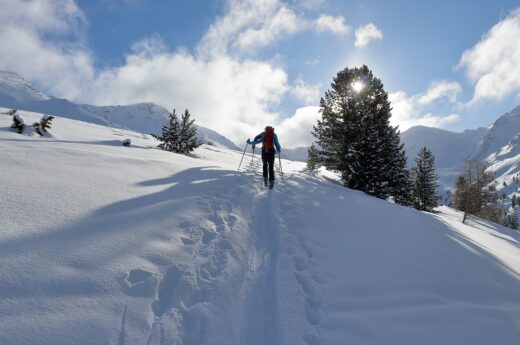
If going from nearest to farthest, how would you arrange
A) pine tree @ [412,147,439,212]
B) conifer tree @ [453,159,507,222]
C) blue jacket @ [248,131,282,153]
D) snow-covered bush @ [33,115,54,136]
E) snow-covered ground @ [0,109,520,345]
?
snow-covered ground @ [0,109,520,345] → blue jacket @ [248,131,282,153] → snow-covered bush @ [33,115,54,136] → conifer tree @ [453,159,507,222] → pine tree @ [412,147,439,212]

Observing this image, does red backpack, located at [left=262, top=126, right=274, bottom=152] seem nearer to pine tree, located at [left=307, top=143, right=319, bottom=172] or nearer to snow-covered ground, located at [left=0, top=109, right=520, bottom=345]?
snow-covered ground, located at [left=0, top=109, right=520, bottom=345]

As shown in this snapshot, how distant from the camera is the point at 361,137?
22.2m

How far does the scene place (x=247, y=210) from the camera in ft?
27.5

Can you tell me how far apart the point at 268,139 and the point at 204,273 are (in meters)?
9.14

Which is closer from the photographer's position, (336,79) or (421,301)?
(421,301)

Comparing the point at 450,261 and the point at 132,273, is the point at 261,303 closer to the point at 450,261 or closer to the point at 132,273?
the point at 132,273

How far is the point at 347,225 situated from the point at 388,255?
6.17 feet

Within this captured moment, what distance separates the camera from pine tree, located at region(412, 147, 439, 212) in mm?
33638

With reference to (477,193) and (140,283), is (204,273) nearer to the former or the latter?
(140,283)

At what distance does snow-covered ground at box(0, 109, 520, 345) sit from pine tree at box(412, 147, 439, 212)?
93.3 ft

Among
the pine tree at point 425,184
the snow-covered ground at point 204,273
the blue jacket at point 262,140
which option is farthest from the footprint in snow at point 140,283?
the pine tree at point 425,184

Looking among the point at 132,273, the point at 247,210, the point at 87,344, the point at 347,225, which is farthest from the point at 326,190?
the point at 87,344

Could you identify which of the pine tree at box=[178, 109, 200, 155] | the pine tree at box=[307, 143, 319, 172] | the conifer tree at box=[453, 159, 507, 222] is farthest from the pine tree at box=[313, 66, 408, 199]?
the conifer tree at box=[453, 159, 507, 222]

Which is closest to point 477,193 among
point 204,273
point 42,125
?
point 204,273
